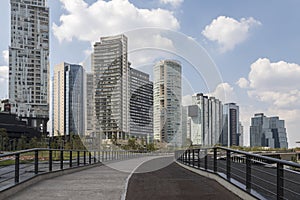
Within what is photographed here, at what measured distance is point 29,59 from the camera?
5453 inches

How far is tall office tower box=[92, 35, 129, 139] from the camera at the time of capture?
15406 millimetres

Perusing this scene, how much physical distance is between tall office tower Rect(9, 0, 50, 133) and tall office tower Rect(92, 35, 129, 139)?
11577 cm

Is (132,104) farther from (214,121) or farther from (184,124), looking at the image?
(214,121)

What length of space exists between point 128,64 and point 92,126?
296 cm

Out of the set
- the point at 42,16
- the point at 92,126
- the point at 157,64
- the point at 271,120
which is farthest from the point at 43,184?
the point at 42,16

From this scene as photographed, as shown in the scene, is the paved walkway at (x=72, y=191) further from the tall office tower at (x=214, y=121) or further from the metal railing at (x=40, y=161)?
the tall office tower at (x=214, y=121)

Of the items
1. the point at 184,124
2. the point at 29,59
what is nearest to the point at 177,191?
the point at 184,124

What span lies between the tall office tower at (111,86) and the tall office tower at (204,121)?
4.44 meters

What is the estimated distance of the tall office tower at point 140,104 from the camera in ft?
53.9

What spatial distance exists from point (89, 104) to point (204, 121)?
24.3ft

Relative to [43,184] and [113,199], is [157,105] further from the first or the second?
[113,199]

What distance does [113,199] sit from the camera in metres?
8.19

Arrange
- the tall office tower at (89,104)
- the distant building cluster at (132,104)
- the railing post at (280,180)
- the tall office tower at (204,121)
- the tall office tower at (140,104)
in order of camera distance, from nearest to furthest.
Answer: the railing post at (280,180)
the tall office tower at (89,104)
the distant building cluster at (132,104)
the tall office tower at (140,104)
the tall office tower at (204,121)

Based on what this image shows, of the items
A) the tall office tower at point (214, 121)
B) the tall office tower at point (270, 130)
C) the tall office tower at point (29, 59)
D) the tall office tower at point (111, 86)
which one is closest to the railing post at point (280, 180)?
the tall office tower at point (111, 86)
